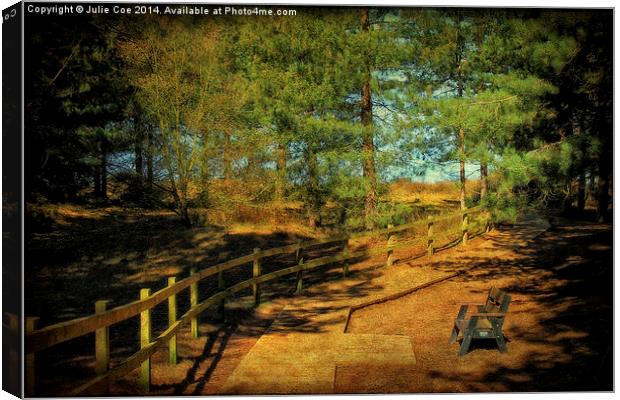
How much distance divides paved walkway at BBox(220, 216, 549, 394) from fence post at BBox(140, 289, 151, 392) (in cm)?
87

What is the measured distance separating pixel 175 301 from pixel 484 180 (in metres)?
4.41

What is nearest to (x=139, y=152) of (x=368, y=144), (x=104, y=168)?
(x=104, y=168)

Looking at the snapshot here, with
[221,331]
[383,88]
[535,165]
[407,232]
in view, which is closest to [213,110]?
[383,88]

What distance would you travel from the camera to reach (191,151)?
26.9ft

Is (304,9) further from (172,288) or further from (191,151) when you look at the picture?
Answer: (172,288)

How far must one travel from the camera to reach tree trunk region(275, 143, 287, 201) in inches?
337

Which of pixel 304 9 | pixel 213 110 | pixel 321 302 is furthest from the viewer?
pixel 321 302

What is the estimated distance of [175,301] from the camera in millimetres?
7418

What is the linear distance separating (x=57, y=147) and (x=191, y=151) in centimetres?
166

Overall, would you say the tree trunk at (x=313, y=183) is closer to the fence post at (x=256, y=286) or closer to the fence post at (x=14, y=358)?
the fence post at (x=256, y=286)

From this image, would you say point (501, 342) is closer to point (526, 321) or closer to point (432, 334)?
point (526, 321)

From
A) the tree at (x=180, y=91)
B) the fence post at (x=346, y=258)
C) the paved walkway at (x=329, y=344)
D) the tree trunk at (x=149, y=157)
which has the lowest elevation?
the paved walkway at (x=329, y=344)


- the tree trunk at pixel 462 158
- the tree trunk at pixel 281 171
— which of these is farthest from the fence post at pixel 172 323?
the tree trunk at pixel 462 158

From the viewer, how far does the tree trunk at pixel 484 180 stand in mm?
8523
